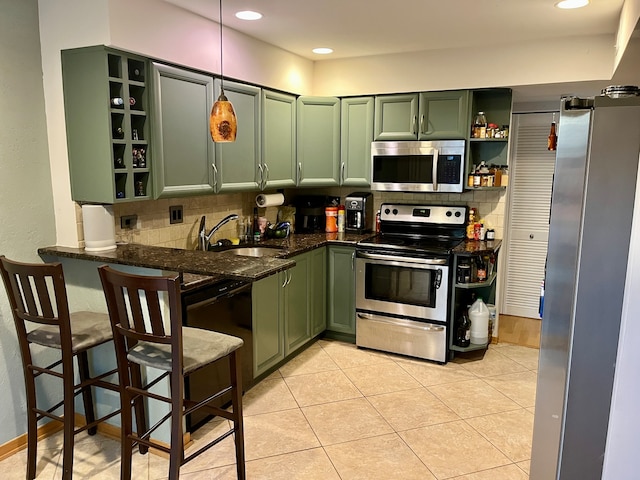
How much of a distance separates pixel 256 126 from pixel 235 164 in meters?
0.38

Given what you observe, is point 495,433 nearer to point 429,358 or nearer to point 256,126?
point 429,358

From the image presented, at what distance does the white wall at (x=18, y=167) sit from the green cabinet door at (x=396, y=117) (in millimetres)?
2466

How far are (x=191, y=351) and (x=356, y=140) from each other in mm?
2602

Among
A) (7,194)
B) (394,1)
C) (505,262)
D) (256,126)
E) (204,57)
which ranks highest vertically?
(394,1)

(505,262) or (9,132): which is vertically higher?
(9,132)

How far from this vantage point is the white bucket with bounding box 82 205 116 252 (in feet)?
8.46

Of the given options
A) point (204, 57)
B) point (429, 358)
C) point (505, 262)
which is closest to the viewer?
point (204, 57)

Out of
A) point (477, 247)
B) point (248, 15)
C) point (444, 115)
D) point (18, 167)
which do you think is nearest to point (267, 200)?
point (248, 15)

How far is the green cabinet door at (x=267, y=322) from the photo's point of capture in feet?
10.5

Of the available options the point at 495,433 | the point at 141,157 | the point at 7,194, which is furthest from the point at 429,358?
the point at 7,194

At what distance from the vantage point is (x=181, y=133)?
113 inches

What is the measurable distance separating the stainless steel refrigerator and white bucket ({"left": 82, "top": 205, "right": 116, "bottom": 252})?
2245 millimetres

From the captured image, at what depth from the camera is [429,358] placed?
3.72 m

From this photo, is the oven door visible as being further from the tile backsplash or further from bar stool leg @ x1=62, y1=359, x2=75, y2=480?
bar stool leg @ x1=62, y1=359, x2=75, y2=480
